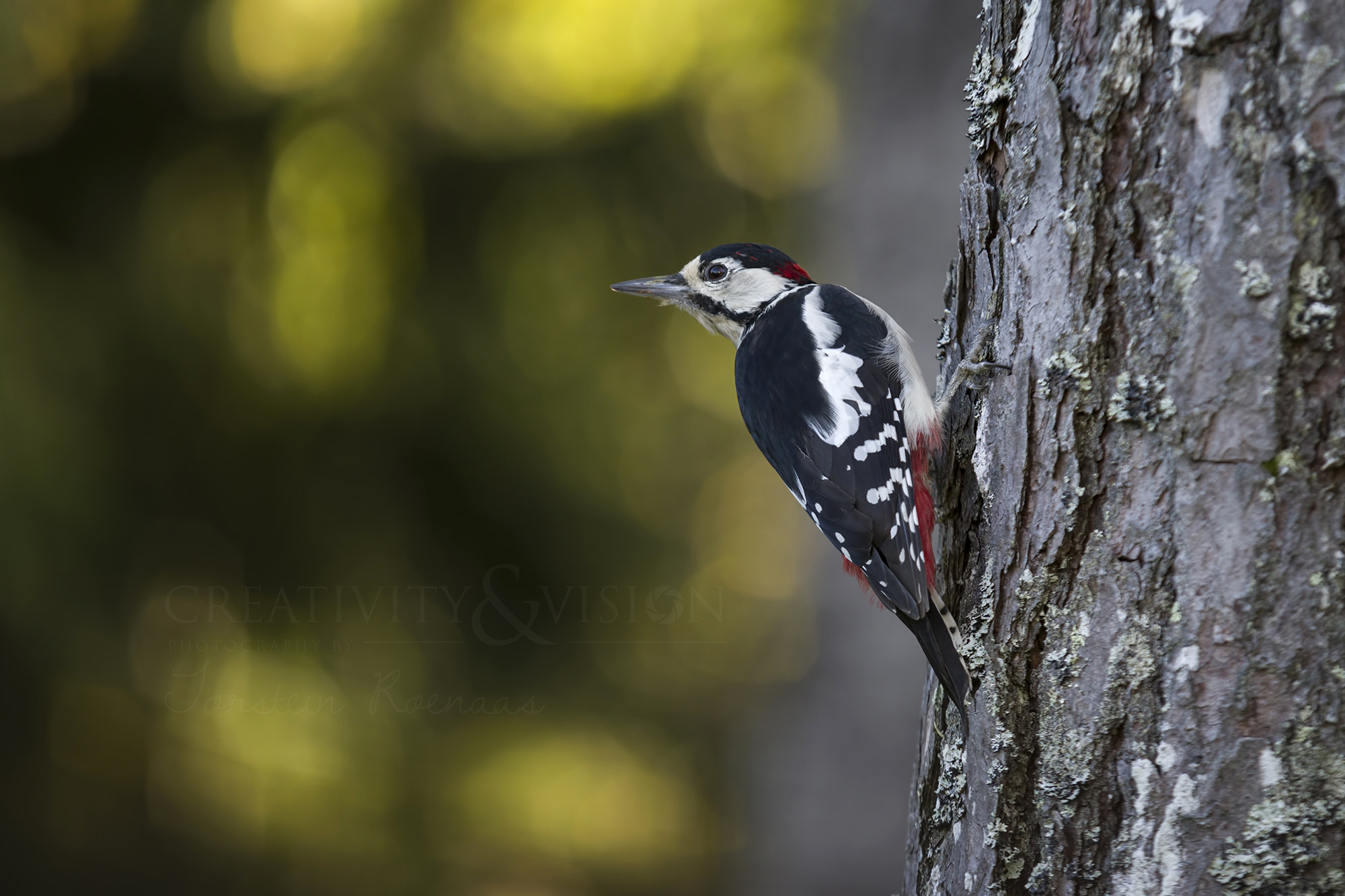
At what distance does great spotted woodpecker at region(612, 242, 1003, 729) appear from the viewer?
1.46m

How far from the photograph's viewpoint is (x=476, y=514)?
3453 mm

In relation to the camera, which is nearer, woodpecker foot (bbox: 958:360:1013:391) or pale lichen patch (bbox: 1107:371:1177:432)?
pale lichen patch (bbox: 1107:371:1177:432)

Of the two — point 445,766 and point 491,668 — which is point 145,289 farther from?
point 445,766

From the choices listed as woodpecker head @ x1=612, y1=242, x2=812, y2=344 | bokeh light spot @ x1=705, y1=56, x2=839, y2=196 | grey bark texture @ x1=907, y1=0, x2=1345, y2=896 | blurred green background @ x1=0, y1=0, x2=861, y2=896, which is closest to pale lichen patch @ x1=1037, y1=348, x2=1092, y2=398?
grey bark texture @ x1=907, y1=0, x2=1345, y2=896

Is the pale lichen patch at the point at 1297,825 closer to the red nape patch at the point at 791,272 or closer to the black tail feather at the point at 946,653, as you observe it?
the black tail feather at the point at 946,653

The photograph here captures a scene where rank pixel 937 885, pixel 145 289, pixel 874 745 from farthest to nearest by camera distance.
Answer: pixel 145 289
pixel 874 745
pixel 937 885

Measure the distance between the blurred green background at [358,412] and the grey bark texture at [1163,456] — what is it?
5.62ft

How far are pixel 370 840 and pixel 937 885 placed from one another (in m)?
2.91

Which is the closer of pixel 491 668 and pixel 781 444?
pixel 781 444

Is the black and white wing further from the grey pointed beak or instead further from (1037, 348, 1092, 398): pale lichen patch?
(1037, 348, 1092, 398): pale lichen patch

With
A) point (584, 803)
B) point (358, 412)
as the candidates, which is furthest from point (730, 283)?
point (584, 803)

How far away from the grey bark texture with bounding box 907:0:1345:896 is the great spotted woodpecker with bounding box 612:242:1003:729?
153 millimetres

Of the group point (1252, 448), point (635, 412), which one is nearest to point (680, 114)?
point (635, 412)

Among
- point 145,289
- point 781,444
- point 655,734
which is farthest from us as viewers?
point 655,734
